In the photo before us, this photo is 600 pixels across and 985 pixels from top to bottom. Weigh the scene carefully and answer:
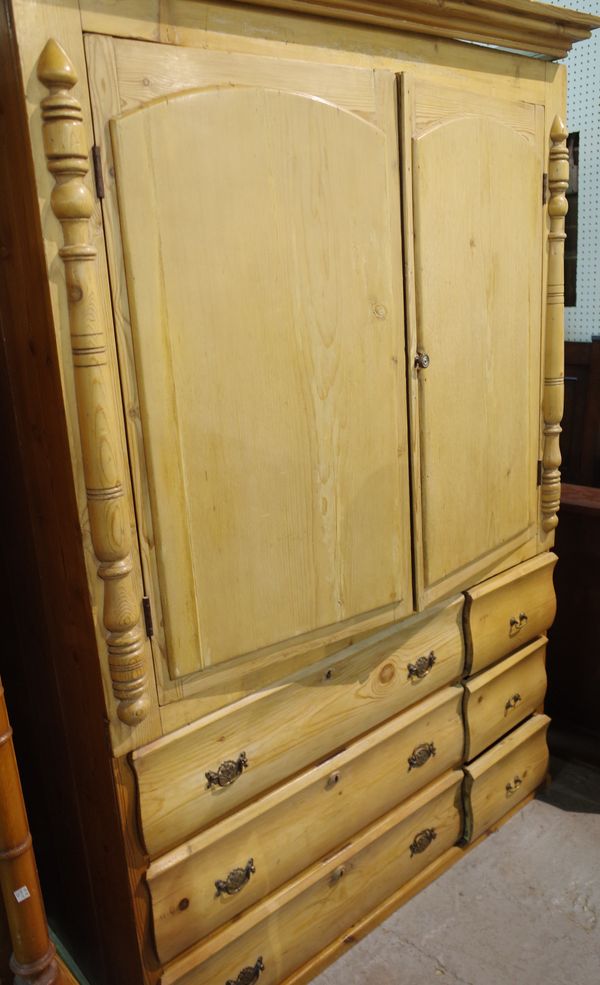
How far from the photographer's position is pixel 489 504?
1915 millimetres

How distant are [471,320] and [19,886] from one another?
4.67ft

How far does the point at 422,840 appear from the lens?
2010mm

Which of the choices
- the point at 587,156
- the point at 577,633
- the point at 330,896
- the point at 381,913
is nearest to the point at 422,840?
the point at 381,913

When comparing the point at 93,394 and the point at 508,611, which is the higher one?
the point at 93,394

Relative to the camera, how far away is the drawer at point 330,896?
5.16ft

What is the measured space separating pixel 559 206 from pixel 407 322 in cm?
62

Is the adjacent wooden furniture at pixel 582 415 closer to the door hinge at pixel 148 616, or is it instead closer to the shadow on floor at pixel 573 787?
the shadow on floor at pixel 573 787

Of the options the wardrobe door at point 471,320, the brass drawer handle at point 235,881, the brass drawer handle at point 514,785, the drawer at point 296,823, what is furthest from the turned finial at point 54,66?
the brass drawer handle at point 514,785

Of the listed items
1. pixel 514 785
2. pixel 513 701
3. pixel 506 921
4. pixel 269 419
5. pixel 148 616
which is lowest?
pixel 506 921

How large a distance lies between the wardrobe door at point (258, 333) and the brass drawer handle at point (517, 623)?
68 centimetres

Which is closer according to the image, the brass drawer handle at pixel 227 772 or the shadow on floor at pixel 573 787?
the brass drawer handle at pixel 227 772

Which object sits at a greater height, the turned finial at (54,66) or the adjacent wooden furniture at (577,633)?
the turned finial at (54,66)

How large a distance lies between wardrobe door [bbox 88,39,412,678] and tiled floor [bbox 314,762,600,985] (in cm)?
86

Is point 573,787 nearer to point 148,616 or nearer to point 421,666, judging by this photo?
point 421,666
